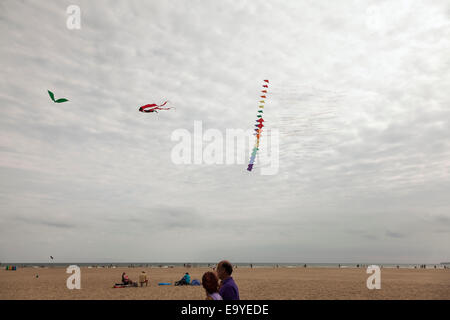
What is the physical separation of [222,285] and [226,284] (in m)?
0.07

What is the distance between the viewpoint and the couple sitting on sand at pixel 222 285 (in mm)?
4742

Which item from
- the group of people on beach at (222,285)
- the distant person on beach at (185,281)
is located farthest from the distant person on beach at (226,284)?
the distant person on beach at (185,281)

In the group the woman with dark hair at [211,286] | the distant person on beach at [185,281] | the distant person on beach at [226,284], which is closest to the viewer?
the woman with dark hair at [211,286]

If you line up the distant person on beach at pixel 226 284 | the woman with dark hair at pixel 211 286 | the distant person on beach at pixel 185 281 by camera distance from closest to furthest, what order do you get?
the woman with dark hair at pixel 211 286
the distant person on beach at pixel 226 284
the distant person on beach at pixel 185 281

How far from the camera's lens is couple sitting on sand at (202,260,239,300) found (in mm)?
4742

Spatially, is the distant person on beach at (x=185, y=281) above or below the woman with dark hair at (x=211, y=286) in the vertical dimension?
below

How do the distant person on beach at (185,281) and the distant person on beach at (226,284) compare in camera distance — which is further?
the distant person on beach at (185,281)

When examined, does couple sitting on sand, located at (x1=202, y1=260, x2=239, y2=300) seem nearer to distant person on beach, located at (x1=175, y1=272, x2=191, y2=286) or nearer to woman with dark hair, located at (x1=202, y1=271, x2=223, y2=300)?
woman with dark hair, located at (x1=202, y1=271, x2=223, y2=300)

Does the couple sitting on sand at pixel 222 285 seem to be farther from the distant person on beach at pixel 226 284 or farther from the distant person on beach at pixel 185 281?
the distant person on beach at pixel 185 281

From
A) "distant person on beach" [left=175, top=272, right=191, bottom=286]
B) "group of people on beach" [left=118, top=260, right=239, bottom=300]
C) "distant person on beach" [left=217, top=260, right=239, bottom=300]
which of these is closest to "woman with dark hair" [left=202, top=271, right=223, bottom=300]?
"group of people on beach" [left=118, top=260, right=239, bottom=300]

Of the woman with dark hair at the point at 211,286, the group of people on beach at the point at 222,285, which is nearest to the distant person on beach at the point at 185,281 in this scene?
the group of people on beach at the point at 222,285
